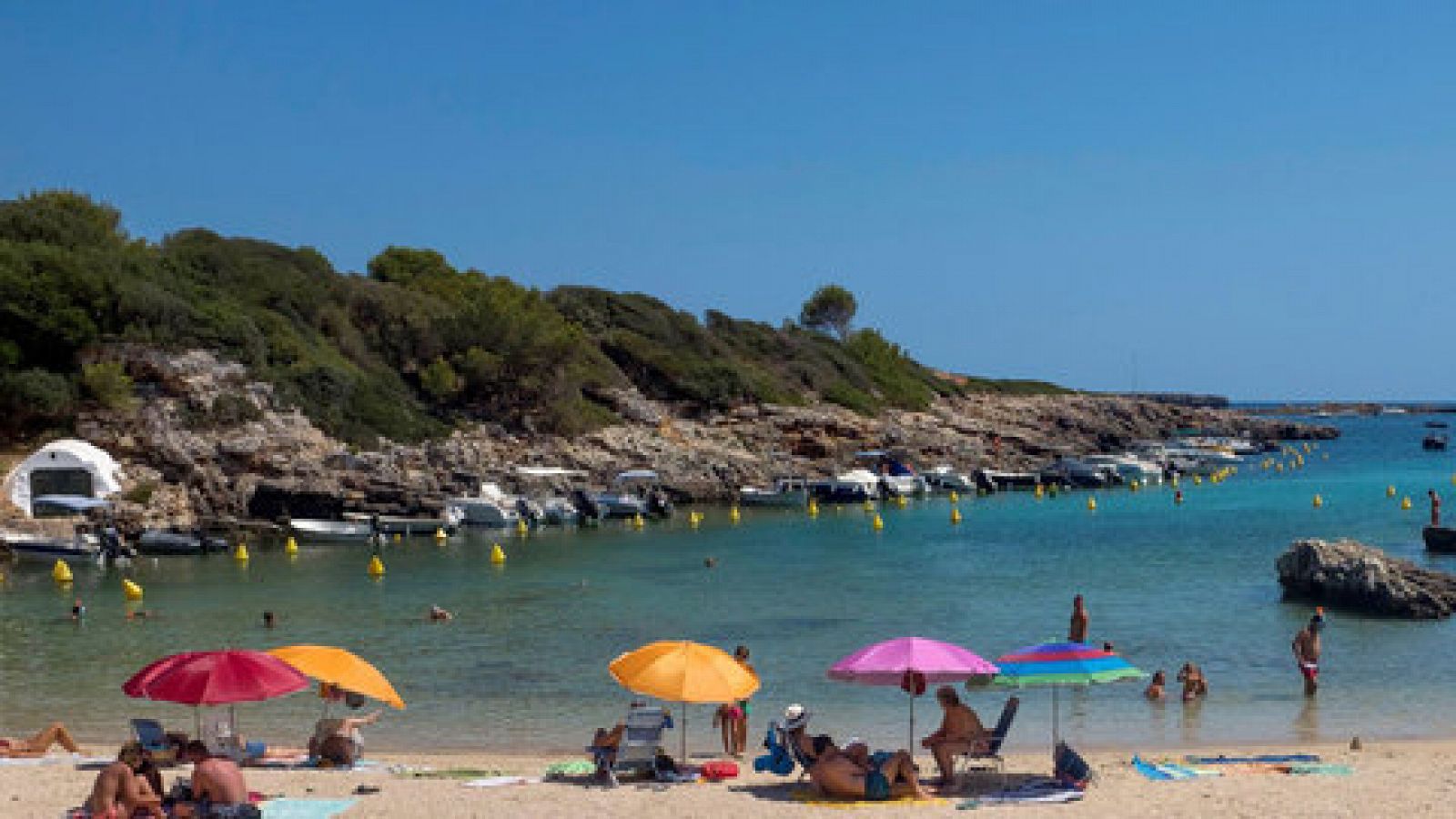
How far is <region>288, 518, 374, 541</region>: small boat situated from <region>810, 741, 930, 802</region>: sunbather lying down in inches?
1396

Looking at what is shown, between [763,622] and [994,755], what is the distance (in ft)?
44.9

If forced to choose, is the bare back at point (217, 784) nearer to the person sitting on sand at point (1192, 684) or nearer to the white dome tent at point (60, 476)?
the person sitting on sand at point (1192, 684)

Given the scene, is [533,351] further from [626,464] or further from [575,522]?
[575,522]

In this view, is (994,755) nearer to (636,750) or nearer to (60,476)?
(636,750)

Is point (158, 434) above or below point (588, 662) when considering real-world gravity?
above

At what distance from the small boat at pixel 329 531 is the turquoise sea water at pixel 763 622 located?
674 mm

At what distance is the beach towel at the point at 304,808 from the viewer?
1230 cm

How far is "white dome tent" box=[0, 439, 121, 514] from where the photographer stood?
136ft

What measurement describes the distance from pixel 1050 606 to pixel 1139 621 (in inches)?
112

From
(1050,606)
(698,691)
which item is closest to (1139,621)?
(1050,606)

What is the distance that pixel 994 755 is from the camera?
14328 millimetres

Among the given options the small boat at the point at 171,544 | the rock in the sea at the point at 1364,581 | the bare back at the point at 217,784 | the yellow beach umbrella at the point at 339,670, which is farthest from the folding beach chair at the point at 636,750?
the small boat at the point at 171,544

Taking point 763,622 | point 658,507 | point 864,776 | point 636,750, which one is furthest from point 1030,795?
point 658,507

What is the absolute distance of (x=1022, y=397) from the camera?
12044cm
